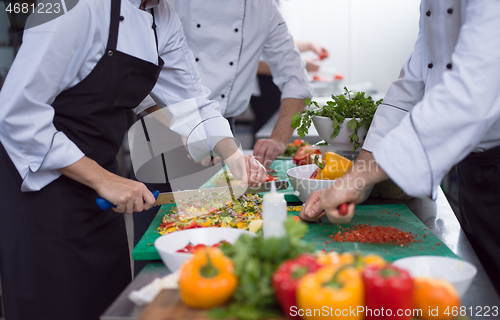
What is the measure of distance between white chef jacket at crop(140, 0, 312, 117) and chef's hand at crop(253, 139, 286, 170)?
256 mm

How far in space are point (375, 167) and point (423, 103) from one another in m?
0.18

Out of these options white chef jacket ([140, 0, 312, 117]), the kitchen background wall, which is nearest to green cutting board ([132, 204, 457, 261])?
white chef jacket ([140, 0, 312, 117])

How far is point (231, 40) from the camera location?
2.05 metres

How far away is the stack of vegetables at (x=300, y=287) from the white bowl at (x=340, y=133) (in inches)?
37.1

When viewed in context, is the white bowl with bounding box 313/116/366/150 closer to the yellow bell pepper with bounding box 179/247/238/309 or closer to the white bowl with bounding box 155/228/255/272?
the white bowl with bounding box 155/228/255/272

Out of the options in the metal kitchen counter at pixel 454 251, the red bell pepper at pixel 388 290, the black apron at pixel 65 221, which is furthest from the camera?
the black apron at pixel 65 221

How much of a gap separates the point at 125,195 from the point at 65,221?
26cm

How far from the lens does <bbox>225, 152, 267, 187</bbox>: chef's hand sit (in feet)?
4.78

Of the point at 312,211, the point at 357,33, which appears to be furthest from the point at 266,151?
the point at 357,33

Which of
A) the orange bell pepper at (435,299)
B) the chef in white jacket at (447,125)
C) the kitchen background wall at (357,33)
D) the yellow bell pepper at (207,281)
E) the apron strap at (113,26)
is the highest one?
the apron strap at (113,26)

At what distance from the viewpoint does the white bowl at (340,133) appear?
158 cm

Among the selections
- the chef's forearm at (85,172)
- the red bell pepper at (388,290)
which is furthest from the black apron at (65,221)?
the red bell pepper at (388,290)

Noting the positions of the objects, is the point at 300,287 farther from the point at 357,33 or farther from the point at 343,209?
the point at 357,33

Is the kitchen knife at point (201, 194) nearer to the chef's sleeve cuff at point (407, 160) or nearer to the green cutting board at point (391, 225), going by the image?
the green cutting board at point (391, 225)
